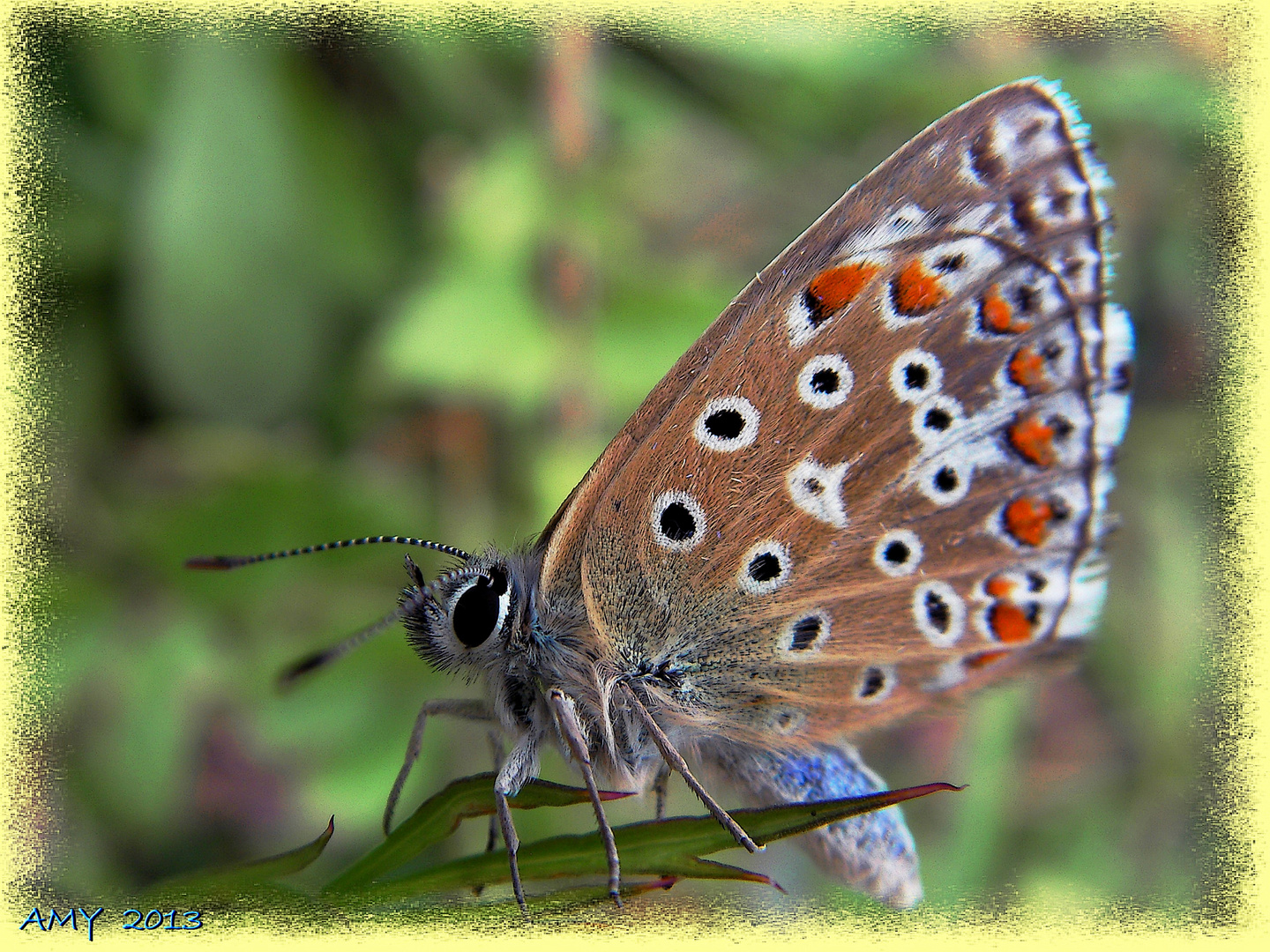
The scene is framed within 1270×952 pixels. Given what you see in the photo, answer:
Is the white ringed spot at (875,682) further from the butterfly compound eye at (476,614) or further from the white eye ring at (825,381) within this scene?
the butterfly compound eye at (476,614)

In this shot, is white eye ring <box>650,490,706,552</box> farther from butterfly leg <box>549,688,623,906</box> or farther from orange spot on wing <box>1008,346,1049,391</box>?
orange spot on wing <box>1008,346,1049,391</box>

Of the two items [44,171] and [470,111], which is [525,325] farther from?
[44,171]

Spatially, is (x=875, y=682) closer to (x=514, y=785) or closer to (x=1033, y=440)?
(x=1033, y=440)

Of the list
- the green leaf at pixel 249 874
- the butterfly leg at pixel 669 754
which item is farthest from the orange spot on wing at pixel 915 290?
the green leaf at pixel 249 874

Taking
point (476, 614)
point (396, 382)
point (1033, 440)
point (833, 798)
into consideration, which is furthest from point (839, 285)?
point (396, 382)

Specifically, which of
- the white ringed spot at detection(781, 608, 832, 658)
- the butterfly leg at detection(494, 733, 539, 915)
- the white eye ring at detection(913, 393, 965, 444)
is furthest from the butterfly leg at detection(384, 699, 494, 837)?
the white eye ring at detection(913, 393, 965, 444)

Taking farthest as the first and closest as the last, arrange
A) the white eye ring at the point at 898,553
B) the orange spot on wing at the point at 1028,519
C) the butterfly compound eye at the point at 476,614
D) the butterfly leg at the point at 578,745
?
the orange spot on wing at the point at 1028,519
the white eye ring at the point at 898,553
the butterfly compound eye at the point at 476,614
the butterfly leg at the point at 578,745
